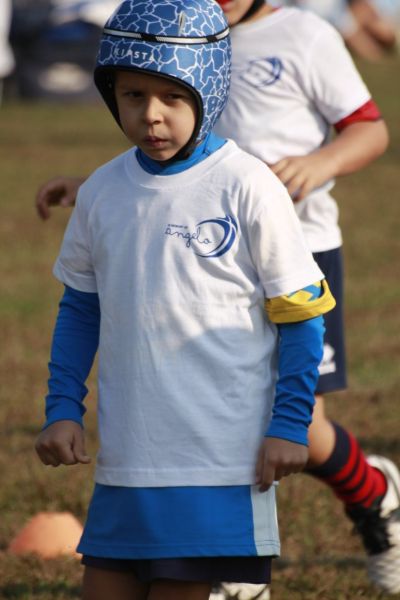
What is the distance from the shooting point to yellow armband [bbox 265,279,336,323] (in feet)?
9.30

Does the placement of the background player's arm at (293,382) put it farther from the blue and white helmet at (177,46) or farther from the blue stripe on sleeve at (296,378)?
the blue and white helmet at (177,46)

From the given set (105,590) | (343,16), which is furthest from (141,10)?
(343,16)

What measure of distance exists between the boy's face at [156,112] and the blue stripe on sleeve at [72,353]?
446mm

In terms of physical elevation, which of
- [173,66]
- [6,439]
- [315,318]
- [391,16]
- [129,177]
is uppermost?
[173,66]

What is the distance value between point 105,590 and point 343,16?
41475mm

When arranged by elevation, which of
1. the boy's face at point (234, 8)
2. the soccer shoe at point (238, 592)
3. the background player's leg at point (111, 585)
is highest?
the boy's face at point (234, 8)

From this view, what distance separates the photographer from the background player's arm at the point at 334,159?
11.5 feet

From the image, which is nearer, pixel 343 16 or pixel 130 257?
pixel 130 257

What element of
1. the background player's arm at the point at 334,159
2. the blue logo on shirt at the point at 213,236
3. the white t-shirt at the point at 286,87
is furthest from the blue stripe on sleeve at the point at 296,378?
the white t-shirt at the point at 286,87

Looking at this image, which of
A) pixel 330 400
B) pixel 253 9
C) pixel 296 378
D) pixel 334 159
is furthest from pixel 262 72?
pixel 330 400

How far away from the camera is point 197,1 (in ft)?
9.45

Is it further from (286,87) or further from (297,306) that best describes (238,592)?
(286,87)

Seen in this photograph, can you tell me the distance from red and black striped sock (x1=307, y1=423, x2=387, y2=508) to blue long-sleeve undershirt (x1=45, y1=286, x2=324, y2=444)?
1.28m

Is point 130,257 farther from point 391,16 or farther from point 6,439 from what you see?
point 391,16
